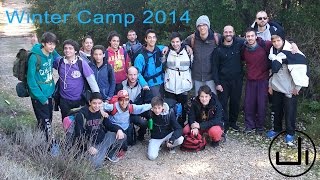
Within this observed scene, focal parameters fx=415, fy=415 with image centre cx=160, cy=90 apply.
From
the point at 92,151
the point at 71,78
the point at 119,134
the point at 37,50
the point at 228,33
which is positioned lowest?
the point at 92,151

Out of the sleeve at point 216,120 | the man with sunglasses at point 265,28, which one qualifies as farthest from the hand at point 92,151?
the man with sunglasses at point 265,28

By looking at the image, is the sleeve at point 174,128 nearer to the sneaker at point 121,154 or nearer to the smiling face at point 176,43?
the sneaker at point 121,154

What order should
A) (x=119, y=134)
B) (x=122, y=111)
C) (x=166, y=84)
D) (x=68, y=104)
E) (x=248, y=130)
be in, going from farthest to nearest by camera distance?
(x=248, y=130)
(x=166, y=84)
(x=122, y=111)
(x=68, y=104)
(x=119, y=134)

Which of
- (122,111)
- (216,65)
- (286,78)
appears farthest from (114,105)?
(286,78)

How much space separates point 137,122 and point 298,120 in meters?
2.82

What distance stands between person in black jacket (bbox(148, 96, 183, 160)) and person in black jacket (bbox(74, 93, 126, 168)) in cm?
45

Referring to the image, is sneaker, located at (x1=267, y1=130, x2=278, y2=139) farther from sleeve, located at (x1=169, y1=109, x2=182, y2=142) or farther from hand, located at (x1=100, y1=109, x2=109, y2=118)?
hand, located at (x1=100, y1=109, x2=109, y2=118)

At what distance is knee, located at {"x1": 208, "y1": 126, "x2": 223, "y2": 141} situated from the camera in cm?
588

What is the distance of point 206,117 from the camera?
19.7ft

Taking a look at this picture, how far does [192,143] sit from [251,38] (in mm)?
1705

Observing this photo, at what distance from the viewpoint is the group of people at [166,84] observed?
17.9 feet

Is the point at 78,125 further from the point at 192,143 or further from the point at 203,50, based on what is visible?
the point at 203,50

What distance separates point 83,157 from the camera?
4.88 meters

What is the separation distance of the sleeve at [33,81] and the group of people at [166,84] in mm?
12
